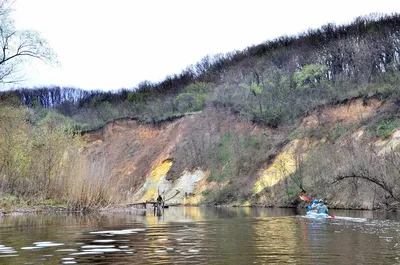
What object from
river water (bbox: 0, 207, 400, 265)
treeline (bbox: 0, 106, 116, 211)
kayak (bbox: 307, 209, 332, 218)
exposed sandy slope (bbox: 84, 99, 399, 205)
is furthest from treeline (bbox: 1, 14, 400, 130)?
river water (bbox: 0, 207, 400, 265)

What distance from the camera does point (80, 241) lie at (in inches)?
754

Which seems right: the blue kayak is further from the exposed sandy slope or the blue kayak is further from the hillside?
the exposed sandy slope

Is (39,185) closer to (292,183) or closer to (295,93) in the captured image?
(292,183)

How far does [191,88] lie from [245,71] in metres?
9.66

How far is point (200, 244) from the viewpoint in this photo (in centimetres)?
1808

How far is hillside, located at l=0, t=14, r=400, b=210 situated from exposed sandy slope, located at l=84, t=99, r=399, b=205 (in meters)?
0.17

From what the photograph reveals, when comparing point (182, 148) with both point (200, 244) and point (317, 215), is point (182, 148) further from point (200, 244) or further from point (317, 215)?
point (200, 244)

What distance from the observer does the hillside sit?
122ft

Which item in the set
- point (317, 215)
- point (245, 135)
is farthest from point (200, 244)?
point (245, 135)

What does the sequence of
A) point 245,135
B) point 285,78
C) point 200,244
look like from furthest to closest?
point 285,78 < point 245,135 < point 200,244

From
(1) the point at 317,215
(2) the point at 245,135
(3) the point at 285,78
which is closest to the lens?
(1) the point at 317,215

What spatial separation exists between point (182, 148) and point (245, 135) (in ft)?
30.9

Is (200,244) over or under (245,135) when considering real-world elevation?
under

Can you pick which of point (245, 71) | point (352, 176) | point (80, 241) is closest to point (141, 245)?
point (80, 241)
